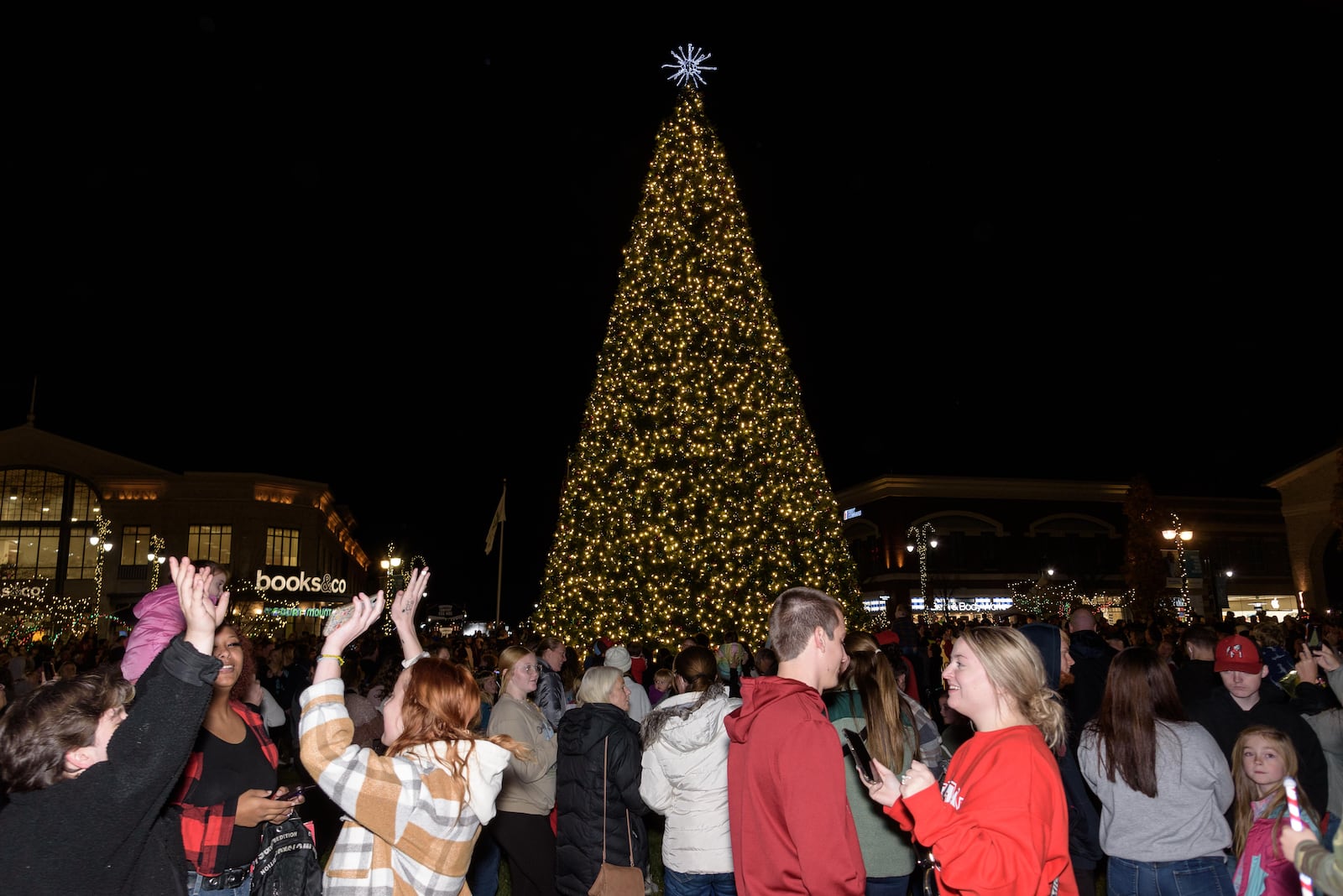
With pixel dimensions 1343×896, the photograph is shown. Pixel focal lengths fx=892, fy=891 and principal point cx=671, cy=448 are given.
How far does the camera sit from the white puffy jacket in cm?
502

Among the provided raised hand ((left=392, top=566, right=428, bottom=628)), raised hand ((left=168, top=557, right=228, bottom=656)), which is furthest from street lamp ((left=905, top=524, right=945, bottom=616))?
raised hand ((left=168, top=557, right=228, bottom=656))

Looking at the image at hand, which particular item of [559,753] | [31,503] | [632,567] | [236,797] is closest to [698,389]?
[632,567]

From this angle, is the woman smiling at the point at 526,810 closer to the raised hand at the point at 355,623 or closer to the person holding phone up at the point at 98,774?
the raised hand at the point at 355,623

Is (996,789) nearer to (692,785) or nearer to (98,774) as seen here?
(692,785)

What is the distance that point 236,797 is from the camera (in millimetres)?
4000

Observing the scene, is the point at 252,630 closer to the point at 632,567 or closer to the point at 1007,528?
the point at 632,567

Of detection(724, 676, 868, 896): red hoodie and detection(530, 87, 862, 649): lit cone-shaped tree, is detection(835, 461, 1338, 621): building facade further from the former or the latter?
detection(724, 676, 868, 896): red hoodie

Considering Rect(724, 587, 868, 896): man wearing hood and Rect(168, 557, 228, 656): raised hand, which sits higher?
Rect(168, 557, 228, 656): raised hand

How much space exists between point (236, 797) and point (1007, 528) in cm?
5683

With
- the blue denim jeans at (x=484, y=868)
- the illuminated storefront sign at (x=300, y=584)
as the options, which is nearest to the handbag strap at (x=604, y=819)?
the blue denim jeans at (x=484, y=868)

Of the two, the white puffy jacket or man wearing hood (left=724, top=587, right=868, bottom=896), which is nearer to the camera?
man wearing hood (left=724, top=587, right=868, bottom=896)

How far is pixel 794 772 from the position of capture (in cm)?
323

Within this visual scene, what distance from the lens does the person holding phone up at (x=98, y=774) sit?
8.41ft

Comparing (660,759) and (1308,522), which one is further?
(1308,522)
